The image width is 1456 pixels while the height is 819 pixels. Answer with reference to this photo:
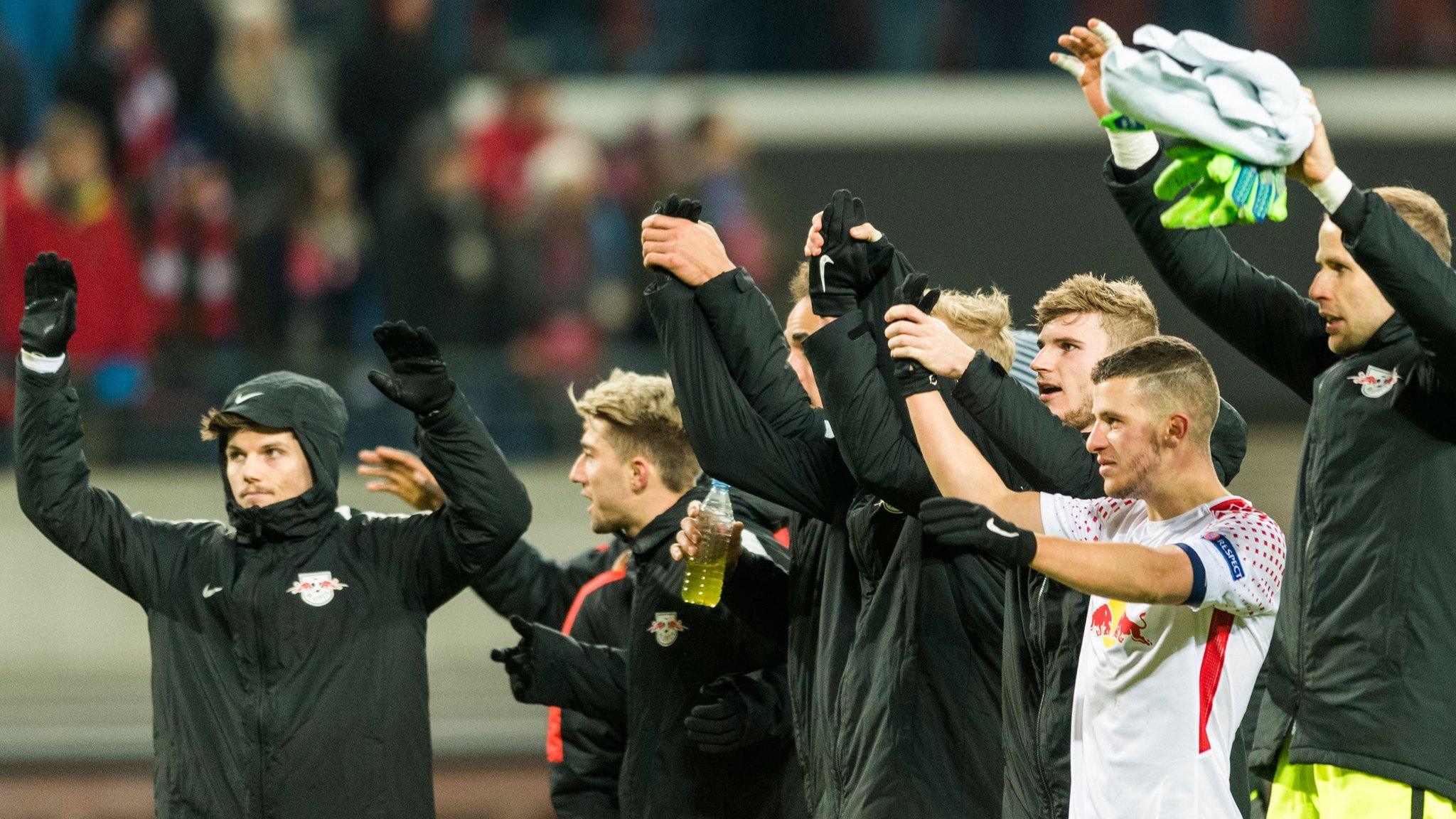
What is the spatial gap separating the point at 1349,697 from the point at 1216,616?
0.31 metres

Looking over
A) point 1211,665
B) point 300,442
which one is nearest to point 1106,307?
point 1211,665

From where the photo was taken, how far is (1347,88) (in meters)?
9.81

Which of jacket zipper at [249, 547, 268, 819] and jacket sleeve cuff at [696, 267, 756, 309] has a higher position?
jacket sleeve cuff at [696, 267, 756, 309]

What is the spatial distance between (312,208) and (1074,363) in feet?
18.2

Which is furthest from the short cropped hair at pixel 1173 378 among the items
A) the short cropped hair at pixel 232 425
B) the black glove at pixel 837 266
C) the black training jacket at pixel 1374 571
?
the short cropped hair at pixel 232 425

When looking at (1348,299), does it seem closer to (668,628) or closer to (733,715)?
(733,715)

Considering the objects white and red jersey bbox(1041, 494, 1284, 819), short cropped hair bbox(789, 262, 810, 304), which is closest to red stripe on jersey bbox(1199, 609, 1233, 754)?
white and red jersey bbox(1041, 494, 1284, 819)

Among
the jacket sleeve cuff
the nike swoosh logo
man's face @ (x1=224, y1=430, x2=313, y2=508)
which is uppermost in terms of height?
the jacket sleeve cuff

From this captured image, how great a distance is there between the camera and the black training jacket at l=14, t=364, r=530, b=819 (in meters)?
3.49

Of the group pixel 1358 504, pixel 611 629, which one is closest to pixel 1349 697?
pixel 1358 504

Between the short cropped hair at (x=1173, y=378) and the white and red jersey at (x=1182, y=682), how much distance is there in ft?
0.45

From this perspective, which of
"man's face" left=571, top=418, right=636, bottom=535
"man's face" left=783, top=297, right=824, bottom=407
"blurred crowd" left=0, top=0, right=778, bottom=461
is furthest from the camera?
"blurred crowd" left=0, top=0, right=778, bottom=461

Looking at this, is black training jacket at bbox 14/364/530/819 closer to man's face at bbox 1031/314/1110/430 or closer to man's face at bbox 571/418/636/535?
man's face at bbox 571/418/636/535

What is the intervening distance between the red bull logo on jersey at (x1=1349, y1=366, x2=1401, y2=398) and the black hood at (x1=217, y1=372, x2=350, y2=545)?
1.96 m
